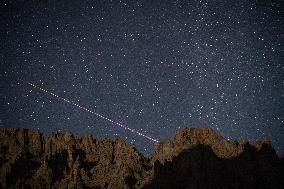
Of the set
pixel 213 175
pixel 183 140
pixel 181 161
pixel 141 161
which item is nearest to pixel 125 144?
pixel 141 161

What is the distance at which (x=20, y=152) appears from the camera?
63.7 m

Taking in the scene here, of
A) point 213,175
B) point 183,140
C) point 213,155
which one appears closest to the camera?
point 213,175

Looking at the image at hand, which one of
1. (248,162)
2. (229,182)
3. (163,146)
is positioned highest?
(163,146)

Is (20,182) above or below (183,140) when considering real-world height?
below

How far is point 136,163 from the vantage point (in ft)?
203

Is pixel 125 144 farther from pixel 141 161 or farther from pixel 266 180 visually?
pixel 266 180

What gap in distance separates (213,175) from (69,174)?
24.3 meters

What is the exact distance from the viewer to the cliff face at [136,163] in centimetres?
5022

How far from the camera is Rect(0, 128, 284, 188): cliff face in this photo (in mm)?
50219

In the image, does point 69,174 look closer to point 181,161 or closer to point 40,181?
point 40,181

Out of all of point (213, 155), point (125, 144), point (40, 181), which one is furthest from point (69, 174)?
point (213, 155)

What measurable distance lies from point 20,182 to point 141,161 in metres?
21.5

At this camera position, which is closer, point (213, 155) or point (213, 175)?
point (213, 175)

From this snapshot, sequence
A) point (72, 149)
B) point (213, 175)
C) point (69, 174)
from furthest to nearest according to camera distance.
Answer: point (72, 149)
point (69, 174)
point (213, 175)
